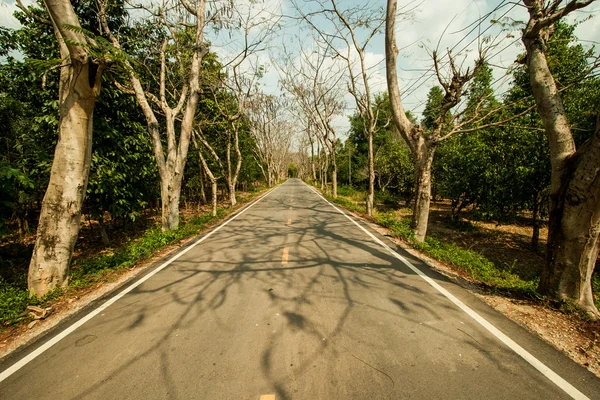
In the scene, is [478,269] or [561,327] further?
[478,269]

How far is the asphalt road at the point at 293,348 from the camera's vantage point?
7.76 feet

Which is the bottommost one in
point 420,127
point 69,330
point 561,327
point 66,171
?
point 69,330

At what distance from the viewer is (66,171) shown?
447 centimetres

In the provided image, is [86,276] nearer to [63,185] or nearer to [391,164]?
[63,185]

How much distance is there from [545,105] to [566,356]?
339 cm

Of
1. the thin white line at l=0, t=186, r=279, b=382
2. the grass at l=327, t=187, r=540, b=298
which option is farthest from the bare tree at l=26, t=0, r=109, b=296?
the grass at l=327, t=187, r=540, b=298

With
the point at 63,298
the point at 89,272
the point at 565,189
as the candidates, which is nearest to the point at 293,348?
A: the point at 63,298

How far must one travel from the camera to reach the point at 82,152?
459cm

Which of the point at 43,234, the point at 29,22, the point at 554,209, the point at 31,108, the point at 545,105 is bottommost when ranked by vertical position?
the point at 43,234

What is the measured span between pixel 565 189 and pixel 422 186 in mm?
3470

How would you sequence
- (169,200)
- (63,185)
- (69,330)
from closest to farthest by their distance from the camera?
(69,330) → (63,185) → (169,200)

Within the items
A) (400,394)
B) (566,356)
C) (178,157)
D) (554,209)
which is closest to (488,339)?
(566,356)

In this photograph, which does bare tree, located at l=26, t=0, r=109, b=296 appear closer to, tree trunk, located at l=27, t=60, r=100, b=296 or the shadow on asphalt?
tree trunk, located at l=27, t=60, r=100, b=296

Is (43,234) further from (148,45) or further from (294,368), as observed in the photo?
(148,45)
